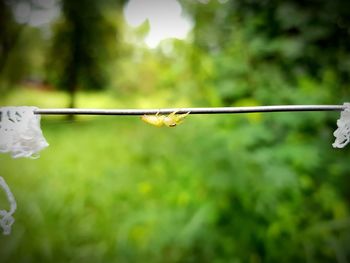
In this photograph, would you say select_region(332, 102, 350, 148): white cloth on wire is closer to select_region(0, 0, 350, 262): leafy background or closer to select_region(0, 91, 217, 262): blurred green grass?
select_region(0, 0, 350, 262): leafy background

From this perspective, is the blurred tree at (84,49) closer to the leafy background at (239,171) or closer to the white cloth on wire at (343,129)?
the leafy background at (239,171)

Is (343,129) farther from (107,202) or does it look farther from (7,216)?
(107,202)

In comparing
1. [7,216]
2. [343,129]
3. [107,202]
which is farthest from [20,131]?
[107,202]

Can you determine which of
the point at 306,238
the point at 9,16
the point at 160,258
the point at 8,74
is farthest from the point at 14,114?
the point at 8,74

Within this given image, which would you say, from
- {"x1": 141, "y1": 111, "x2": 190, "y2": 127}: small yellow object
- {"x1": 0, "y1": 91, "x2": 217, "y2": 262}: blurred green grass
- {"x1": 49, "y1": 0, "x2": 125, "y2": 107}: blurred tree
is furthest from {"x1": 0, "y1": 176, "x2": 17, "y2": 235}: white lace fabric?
{"x1": 49, "y1": 0, "x2": 125, "y2": 107}: blurred tree

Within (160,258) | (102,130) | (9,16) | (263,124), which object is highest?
(9,16)

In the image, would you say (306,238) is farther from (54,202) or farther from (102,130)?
(102,130)
